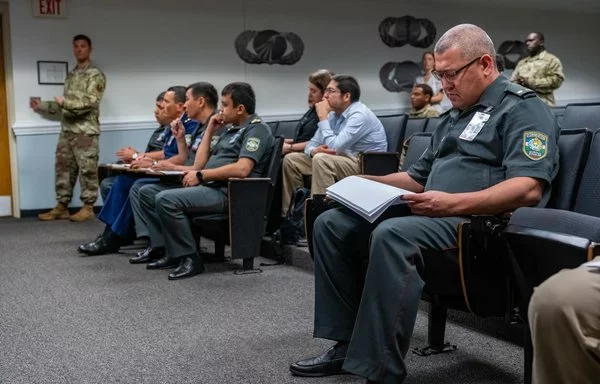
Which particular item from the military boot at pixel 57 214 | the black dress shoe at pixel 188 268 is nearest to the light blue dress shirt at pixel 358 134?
the black dress shoe at pixel 188 268

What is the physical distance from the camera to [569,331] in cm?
97

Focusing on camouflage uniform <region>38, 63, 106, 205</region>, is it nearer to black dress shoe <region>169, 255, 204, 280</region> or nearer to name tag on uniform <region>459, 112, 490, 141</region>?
black dress shoe <region>169, 255, 204, 280</region>

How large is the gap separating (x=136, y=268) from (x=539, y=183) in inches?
96.8

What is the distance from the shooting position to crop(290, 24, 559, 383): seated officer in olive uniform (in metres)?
1.59

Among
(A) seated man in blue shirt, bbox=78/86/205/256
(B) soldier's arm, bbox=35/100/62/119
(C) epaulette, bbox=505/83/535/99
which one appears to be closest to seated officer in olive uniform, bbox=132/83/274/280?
(A) seated man in blue shirt, bbox=78/86/205/256

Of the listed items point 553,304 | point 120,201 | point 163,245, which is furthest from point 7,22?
point 553,304

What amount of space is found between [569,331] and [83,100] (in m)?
5.11

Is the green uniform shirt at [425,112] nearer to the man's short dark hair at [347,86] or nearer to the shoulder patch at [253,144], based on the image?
the man's short dark hair at [347,86]

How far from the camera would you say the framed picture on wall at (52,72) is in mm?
5809

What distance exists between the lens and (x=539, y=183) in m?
1.70

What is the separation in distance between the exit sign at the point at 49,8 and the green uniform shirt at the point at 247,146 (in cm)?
307

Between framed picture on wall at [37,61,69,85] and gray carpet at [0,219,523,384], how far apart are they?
2.58 metres

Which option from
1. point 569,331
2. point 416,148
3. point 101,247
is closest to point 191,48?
point 101,247

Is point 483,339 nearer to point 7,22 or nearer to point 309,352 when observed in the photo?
point 309,352
